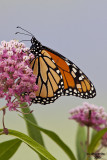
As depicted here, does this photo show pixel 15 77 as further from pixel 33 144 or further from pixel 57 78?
pixel 57 78

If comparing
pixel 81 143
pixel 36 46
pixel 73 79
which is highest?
pixel 36 46

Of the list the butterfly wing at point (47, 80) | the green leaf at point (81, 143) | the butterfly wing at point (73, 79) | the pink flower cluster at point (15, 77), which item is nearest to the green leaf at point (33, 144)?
the pink flower cluster at point (15, 77)

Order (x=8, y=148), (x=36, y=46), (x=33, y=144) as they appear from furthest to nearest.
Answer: (x=36, y=46) < (x=8, y=148) < (x=33, y=144)

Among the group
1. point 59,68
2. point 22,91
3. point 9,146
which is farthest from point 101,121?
point 22,91

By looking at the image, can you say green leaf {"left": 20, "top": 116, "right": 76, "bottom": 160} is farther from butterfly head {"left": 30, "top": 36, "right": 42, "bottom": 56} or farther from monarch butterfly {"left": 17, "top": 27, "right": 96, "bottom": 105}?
butterfly head {"left": 30, "top": 36, "right": 42, "bottom": 56}

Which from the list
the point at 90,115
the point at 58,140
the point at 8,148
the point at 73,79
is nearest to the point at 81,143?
the point at 90,115

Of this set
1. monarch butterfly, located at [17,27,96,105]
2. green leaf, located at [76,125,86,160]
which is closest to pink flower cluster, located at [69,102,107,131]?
green leaf, located at [76,125,86,160]

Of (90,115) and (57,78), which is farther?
(90,115)
